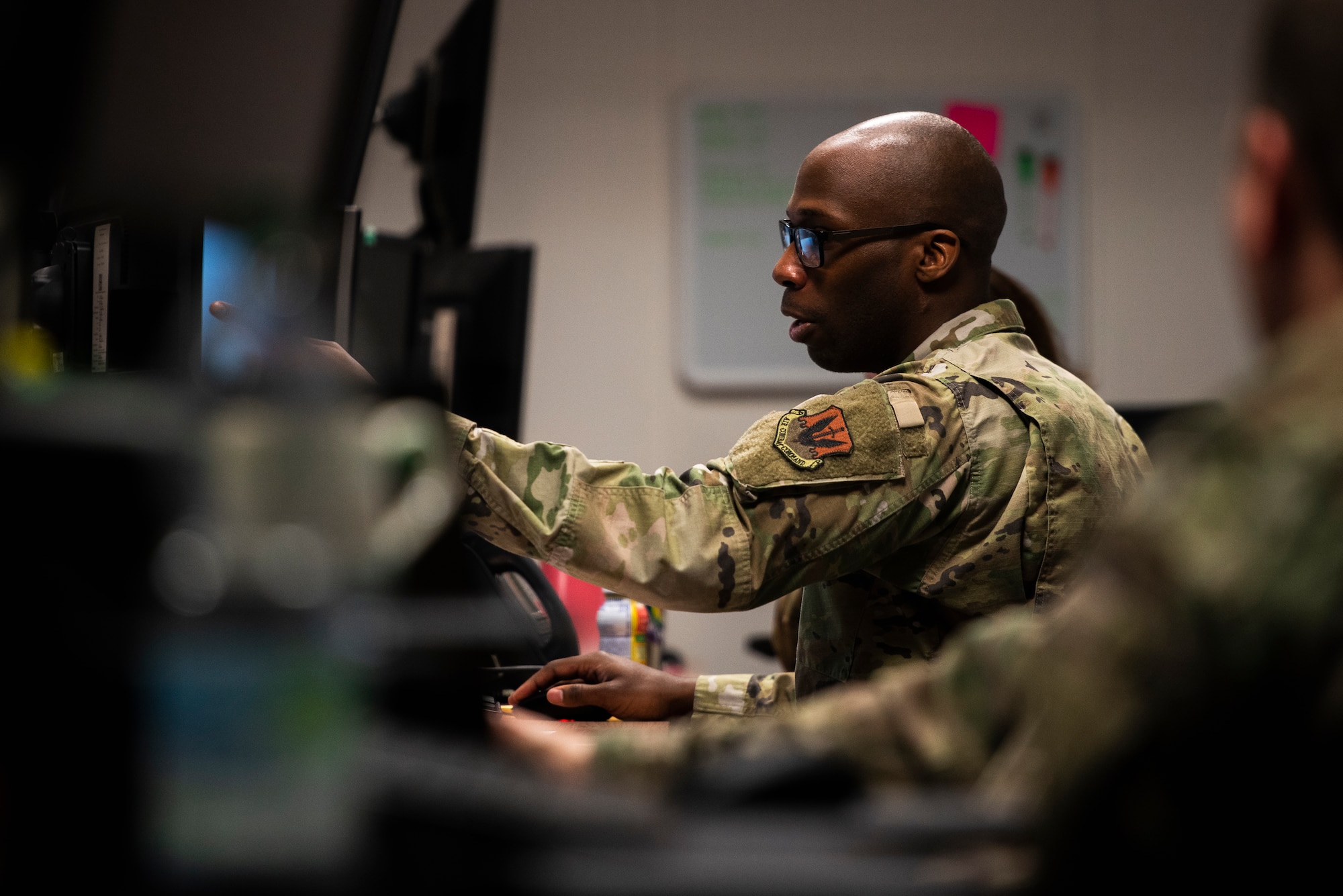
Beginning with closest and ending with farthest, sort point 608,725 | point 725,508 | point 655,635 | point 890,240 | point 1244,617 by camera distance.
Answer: point 1244,617 < point 725,508 < point 608,725 < point 890,240 < point 655,635

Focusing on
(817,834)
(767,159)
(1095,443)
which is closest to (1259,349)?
(817,834)

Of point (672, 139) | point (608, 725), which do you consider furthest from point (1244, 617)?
point (672, 139)

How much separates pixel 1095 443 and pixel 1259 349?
2.60ft

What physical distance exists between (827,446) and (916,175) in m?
0.47

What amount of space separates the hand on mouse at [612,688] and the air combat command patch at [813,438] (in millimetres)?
392

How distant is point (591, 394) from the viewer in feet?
12.0

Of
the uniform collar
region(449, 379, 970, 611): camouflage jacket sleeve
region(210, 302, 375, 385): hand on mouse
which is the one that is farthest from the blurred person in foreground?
the uniform collar

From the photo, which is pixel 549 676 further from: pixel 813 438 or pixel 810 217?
pixel 810 217

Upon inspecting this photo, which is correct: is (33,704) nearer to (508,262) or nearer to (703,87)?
(508,262)

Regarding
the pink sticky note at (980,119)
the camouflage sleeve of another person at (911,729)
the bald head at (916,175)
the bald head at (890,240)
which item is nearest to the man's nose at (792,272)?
the bald head at (890,240)

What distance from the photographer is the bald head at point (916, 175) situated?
1578mm

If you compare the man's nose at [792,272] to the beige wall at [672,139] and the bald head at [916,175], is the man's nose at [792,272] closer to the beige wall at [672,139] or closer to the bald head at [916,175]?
the bald head at [916,175]

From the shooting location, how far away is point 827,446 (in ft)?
4.32

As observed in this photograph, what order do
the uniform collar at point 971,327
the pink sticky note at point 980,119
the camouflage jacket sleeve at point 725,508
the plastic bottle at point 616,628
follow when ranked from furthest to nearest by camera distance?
the pink sticky note at point 980,119
the plastic bottle at point 616,628
the uniform collar at point 971,327
the camouflage jacket sleeve at point 725,508
